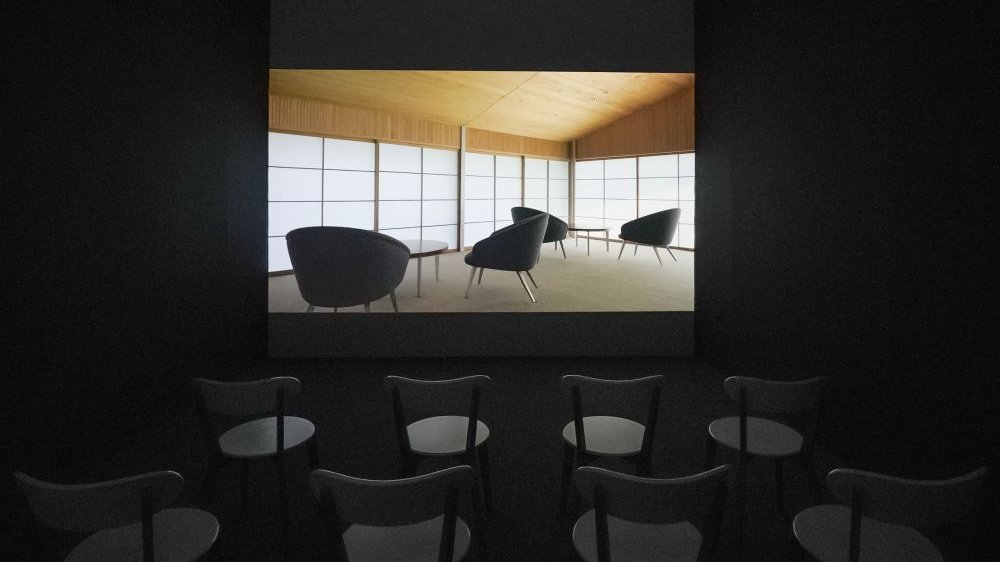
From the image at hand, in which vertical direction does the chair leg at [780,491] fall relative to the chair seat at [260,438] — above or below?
below

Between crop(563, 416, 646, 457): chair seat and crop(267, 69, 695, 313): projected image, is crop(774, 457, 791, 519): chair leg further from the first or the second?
crop(267, 69, 695, 313): projected image

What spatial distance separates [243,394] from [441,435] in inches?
23.9

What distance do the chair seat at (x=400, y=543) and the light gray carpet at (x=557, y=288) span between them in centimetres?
276

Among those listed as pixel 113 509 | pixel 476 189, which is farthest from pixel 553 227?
pixel 113 509

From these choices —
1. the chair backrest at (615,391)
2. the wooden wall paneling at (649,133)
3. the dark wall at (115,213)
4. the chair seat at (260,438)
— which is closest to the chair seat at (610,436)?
the chair backrest at (615,391)

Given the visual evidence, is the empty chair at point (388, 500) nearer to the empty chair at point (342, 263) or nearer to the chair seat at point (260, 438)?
the chair seat at point (260, 438)

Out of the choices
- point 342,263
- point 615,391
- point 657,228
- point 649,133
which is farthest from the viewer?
point 649,133

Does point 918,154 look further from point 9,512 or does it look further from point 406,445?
point 9,512

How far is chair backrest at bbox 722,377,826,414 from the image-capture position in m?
1.58

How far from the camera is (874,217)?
2035 millimetres

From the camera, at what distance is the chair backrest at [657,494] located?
95 centimetres

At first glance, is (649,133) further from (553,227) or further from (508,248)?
(508,248)

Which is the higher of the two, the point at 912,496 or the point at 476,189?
the point at 476,189

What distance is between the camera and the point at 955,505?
3.06 feet
